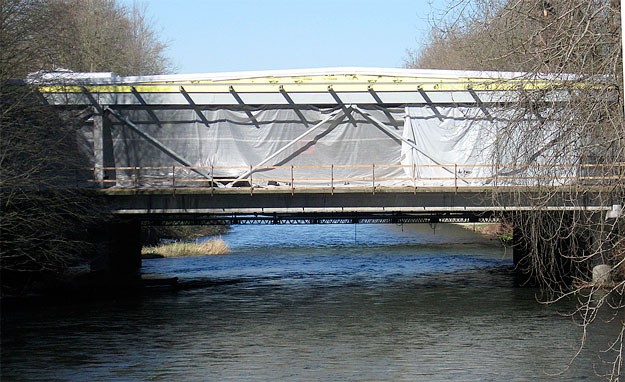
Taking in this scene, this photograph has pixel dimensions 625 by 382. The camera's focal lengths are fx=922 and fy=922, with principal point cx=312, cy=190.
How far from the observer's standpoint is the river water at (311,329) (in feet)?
64.0

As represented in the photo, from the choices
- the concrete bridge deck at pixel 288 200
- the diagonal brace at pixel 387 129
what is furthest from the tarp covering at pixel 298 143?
the concrete bridge deck at pixel 288 200

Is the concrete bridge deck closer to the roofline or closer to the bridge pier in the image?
the bridge pier

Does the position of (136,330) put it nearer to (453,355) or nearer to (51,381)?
(51,381)

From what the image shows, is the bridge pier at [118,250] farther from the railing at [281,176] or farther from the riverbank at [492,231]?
the riverbank at [492,231]

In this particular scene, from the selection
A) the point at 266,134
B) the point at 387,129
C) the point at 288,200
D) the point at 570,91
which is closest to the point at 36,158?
the point at 288,200

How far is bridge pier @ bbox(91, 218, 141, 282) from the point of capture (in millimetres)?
34188

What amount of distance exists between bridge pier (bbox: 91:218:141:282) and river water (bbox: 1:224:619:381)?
1.54 m

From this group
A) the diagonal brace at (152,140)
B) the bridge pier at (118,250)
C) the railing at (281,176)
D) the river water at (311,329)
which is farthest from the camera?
the bridge pier at (118,250)

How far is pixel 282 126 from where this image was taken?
110 feet

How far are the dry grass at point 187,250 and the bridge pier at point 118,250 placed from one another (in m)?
6.50

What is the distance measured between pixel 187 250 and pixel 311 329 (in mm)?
21666

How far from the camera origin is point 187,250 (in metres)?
45.4

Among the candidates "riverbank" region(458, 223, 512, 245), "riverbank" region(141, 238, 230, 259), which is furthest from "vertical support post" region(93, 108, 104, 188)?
"riverbank" region(458, 223, 512, 245)

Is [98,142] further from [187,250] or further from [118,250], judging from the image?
[187,250]
